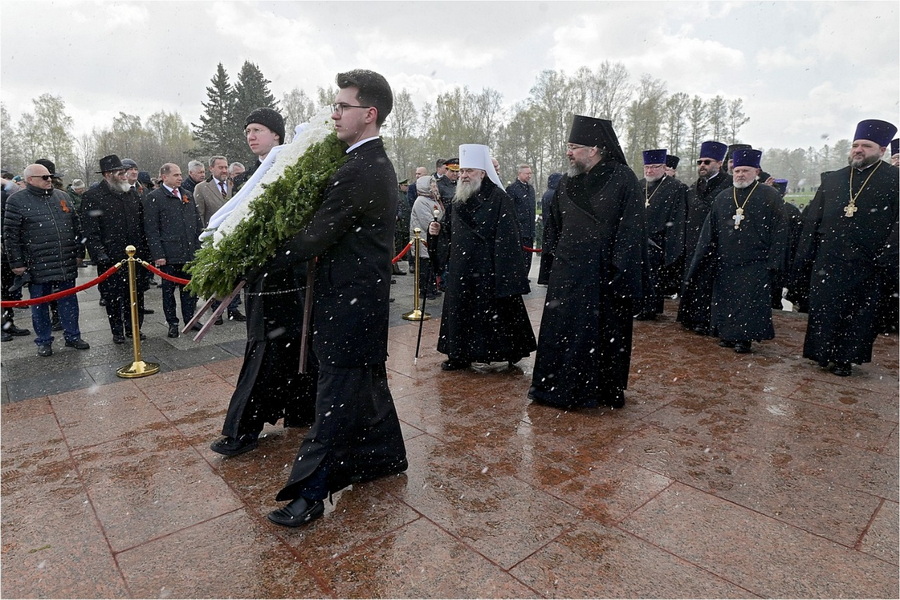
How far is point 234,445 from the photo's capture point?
3545 millimetres

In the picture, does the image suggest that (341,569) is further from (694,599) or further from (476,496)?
(694,599)

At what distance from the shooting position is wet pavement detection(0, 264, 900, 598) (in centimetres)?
242

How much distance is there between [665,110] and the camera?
40969 millimetres

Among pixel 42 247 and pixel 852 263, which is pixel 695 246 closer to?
pixel 852 263

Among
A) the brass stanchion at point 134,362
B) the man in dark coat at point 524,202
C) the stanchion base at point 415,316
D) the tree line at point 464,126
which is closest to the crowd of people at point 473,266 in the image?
the brass stanchion at point 134,362

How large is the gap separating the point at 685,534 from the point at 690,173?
4351 cm

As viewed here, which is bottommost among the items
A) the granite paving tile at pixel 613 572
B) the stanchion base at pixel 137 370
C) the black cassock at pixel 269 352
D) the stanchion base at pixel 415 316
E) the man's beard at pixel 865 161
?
the stanchion base at pixel 137 370

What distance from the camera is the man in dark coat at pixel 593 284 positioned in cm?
435

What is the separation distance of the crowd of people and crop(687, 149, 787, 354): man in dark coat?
0.06 ft

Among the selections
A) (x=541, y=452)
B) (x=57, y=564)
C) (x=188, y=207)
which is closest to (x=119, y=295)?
(x=188, y=207)

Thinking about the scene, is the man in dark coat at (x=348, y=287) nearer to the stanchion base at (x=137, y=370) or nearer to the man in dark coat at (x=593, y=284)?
the man in dark coat at (x=593, y=284)

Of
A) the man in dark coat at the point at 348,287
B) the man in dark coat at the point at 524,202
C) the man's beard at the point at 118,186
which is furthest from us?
the man in dark coat at the point at 524,202

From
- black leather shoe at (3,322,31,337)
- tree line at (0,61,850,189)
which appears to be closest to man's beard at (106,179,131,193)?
black leather shoe at (3,322,31,337)

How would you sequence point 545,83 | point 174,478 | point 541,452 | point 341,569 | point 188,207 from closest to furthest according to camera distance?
point 341,569, point 174,478, point 541,452, point 188,207, point 545,83
